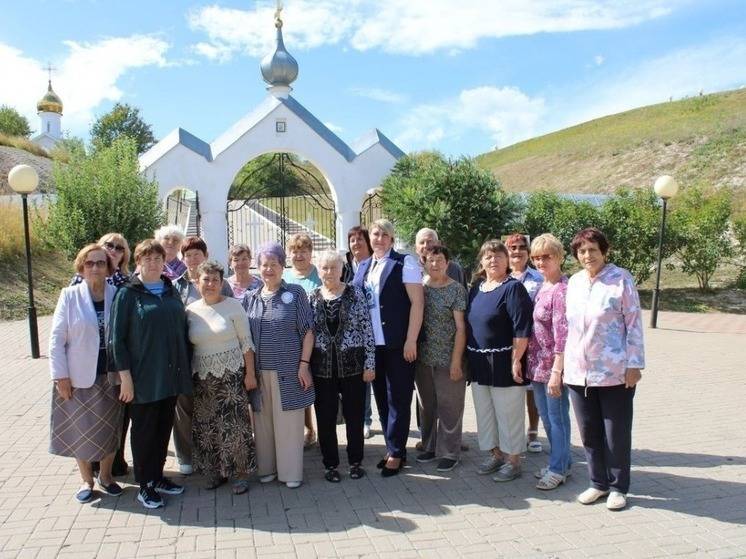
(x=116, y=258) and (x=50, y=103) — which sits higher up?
(x=50, y=103)

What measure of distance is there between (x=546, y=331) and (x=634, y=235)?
10.8 m

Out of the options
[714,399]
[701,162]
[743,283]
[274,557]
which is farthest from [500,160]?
[274,557]

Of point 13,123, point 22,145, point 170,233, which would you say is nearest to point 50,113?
point 13,123

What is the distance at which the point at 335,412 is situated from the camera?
4312 mm

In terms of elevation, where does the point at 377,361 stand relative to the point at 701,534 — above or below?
above

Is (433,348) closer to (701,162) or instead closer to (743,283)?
(743,283)

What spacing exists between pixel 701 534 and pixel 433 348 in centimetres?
196

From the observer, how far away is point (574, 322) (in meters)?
3.83

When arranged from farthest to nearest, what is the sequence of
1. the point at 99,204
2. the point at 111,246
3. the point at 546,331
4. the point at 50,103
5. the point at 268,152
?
the point at 50,103 → the point at 268,152 → the point at 99,204 → the point at 111,246 → the point at 546,331

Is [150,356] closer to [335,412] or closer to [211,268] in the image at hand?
[211,268]

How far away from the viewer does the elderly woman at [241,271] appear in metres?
4.58

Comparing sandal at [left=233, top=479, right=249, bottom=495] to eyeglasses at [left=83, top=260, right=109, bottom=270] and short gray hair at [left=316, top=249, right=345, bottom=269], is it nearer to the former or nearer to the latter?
short gray hair at [left=316, top=249, right=345, bottom=269]

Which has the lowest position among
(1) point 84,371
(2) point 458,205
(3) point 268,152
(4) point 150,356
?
(1) point 84,371

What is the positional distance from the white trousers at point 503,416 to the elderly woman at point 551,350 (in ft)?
0.54
